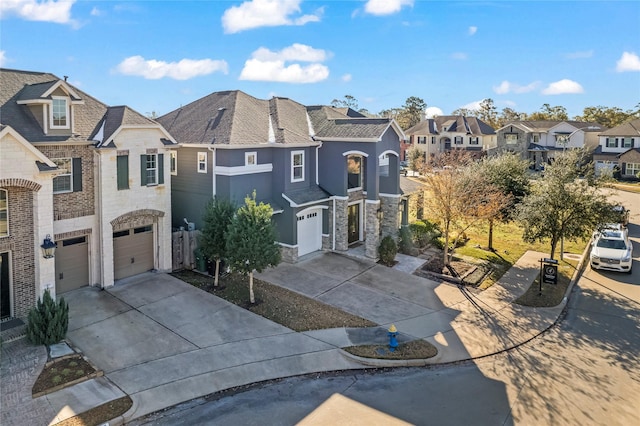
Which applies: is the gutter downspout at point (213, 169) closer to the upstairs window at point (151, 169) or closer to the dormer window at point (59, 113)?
the upstairs window at point (151, 169)

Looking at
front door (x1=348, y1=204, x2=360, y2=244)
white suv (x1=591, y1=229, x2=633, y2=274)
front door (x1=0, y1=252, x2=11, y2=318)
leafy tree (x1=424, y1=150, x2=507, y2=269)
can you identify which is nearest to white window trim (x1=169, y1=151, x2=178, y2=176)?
front door (x1=0, y1=252, x2=11, y2=318)

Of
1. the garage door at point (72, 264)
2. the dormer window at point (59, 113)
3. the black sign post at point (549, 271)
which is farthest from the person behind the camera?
the black sign post at point (549, 271)

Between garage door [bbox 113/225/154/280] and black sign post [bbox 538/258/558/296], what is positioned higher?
garage door [bbox 113/225/154/280]

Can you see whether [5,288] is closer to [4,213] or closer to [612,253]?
[4,213]

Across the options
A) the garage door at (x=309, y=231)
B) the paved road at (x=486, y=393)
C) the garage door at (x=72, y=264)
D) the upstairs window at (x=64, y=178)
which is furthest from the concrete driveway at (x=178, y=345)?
the garage door at (x=309, y=231)

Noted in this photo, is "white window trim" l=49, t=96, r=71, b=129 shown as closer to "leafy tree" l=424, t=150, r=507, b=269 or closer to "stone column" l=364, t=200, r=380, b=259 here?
"stone column" l=364, t=200, r=380, b=259

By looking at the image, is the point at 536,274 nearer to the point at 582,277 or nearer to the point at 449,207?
the point at 582,277

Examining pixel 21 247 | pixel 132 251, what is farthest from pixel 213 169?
pixel 21 247
